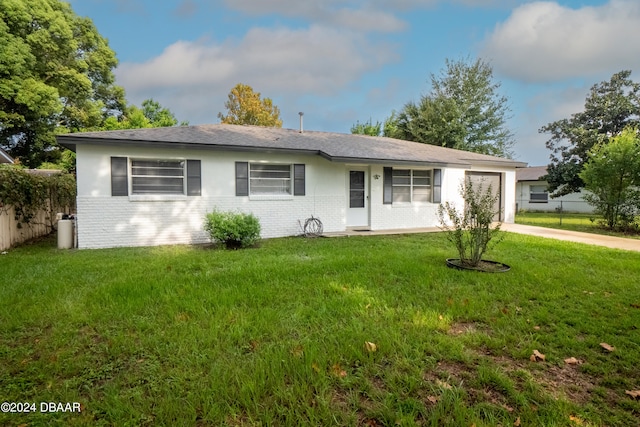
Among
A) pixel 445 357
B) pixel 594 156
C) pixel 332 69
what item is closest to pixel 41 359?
pixel 445 357

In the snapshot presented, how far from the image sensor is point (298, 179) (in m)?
10.8

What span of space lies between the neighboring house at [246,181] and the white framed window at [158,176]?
26 mm

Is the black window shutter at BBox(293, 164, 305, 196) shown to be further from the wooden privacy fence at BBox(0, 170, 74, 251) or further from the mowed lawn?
the wooden privacy fence at BBox(0, 170, 74, 251)

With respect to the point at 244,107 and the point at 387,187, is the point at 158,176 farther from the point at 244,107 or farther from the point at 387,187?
the point at 244,107

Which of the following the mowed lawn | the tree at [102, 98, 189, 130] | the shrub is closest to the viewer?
the mowed lawn

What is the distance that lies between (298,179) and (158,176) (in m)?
4.13

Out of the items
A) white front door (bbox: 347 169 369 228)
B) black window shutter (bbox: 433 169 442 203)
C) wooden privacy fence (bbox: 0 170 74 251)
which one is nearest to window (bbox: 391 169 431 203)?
black window shutter (bbox: 433 169 442 203)

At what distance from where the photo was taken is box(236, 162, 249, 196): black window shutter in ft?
32.9

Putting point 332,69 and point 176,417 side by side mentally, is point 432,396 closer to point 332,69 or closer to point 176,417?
point 176,417

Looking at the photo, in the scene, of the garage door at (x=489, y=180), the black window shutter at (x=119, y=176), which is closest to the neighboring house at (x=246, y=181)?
the black window shutter at (x=119, y=176)

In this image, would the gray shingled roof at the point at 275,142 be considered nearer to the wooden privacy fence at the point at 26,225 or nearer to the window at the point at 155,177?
the window at the point at 155,177

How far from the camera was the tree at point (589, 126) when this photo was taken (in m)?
22.0

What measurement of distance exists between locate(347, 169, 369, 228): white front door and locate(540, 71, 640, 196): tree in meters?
18.2

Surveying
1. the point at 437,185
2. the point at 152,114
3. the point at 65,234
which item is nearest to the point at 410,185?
the point at 437,185
